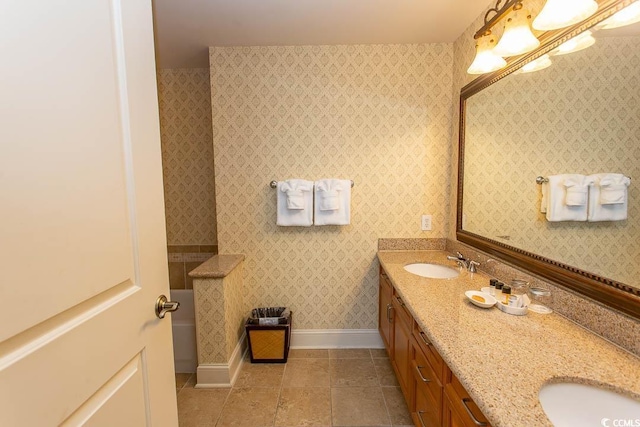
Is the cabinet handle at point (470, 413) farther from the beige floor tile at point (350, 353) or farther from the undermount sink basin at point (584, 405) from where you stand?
the beige floor tile at point (350, 353)

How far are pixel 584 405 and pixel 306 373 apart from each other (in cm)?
174

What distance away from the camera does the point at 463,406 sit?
901mm

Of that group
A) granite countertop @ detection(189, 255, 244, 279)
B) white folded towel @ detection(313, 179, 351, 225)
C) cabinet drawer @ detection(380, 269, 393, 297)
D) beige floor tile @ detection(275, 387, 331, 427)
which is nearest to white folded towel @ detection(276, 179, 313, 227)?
white folded towel @ detection(313, 179, 351, 225)

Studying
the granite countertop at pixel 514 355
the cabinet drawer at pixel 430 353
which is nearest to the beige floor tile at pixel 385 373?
the cabinet drawer at pixel 430 353

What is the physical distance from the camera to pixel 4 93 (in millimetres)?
490

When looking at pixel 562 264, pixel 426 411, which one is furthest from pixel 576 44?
pixel 426 411

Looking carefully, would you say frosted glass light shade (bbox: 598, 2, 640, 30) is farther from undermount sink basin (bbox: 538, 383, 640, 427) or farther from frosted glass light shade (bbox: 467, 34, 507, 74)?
undermount sink basin (bbox: 538, 383, 640, 427)

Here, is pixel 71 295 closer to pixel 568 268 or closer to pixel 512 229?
pixel 568 268

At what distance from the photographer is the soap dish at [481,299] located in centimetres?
128

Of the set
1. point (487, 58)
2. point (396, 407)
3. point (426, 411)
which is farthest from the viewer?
point (396, 407)

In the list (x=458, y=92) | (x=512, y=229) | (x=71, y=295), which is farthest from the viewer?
(x=458, y=92)

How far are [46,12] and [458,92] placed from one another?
7.69 feet

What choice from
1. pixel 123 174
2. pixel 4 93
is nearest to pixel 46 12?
pixel 4 93

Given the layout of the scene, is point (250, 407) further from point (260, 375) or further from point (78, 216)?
point (78, 216)
